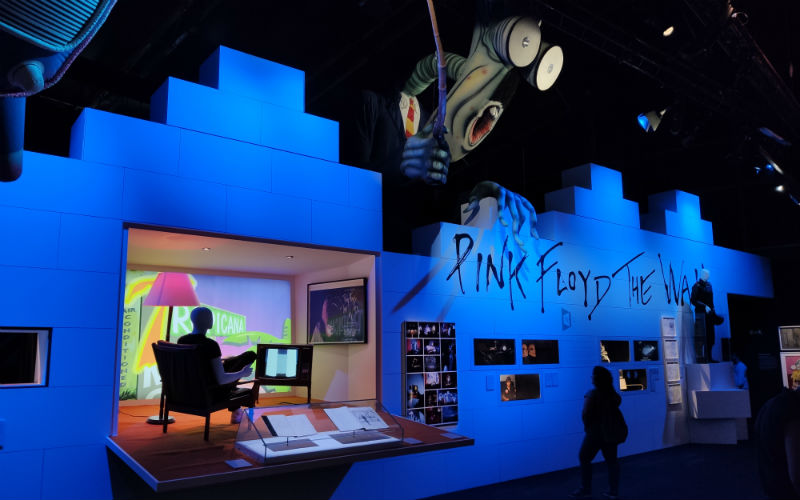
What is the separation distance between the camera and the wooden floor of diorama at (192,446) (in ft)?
10.3

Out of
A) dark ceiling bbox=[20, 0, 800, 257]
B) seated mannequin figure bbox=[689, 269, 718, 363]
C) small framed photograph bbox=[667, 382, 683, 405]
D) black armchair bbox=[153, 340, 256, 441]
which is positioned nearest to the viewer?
black armchair bbox=[153, 340, 256, 441]

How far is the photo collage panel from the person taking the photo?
5.58 m

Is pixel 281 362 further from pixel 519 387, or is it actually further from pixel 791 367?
pixel 791 367

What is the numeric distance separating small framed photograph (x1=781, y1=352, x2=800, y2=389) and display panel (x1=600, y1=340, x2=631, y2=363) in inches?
152

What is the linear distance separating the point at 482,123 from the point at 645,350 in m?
4.29

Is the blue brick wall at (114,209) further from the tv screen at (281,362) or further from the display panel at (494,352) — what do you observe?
the display panel at (494,352)

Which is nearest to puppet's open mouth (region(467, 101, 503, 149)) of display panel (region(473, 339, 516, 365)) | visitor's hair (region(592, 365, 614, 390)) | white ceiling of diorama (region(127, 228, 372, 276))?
white ceiling of diorama (region(127, 228, 372, 276))

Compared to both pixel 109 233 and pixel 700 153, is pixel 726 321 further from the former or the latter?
pixel 109 233

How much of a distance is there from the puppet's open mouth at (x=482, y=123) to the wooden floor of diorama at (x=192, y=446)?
9.85 feet

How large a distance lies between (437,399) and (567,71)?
5.57m

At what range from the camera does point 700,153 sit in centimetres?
1187

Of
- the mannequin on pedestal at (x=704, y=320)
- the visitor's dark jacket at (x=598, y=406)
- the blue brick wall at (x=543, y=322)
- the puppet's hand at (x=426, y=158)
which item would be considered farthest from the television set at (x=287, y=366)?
the mannequin on pedestal at (x=704, y=320)

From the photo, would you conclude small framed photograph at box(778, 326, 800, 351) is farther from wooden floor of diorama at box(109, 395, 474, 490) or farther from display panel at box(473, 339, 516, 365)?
wooden floor of diorama at box(109, 395, 474, 490)

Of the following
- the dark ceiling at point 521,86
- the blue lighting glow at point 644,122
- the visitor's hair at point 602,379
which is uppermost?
the dark ceiling at point 521,86
